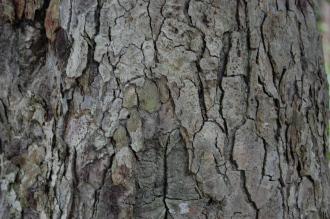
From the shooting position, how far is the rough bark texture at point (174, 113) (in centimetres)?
87

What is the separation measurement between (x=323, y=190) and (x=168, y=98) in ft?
1.29

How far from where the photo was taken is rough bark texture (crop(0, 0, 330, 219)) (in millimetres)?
869

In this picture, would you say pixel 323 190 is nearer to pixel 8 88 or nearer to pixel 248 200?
pixel 248 200

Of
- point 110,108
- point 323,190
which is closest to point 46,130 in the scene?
point 110,108

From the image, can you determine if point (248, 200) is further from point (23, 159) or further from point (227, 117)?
point (23, 159)

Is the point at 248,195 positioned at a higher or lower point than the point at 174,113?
lower

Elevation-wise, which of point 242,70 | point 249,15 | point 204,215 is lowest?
point 204,215

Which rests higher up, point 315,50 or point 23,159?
point 315,50

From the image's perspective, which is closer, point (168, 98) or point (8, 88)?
point (168, 98)

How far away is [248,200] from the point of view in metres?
0.89

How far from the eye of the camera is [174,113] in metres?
0.87

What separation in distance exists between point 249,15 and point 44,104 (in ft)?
1.43

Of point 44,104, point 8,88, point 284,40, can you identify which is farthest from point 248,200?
point 8,88

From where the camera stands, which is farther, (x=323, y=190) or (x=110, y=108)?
(x=323, y=190)
